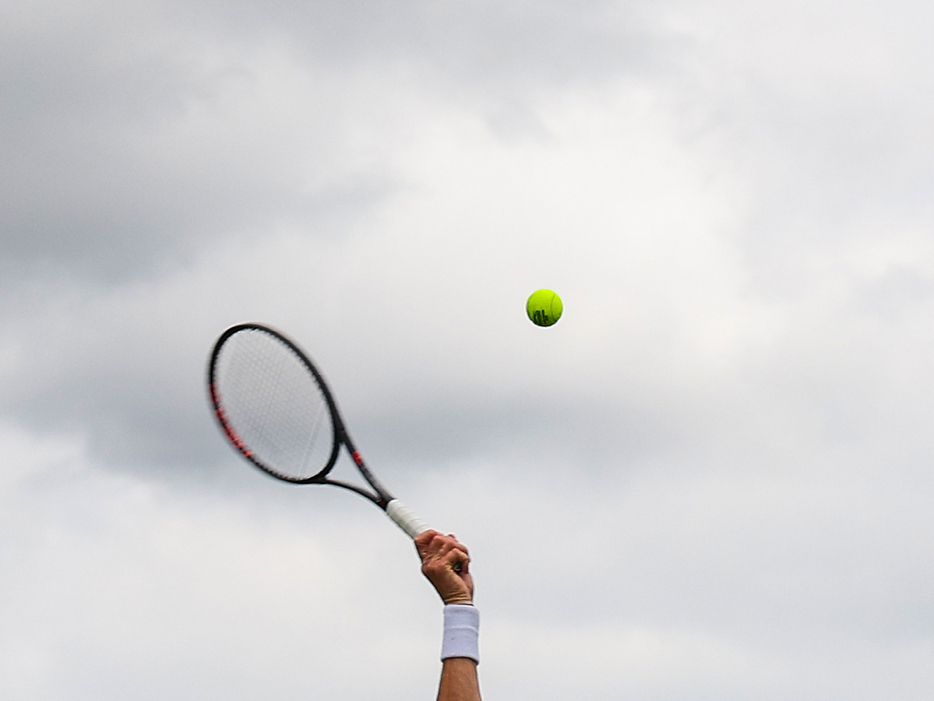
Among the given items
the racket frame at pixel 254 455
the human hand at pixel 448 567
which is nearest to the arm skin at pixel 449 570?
the human hand at pixel 448 567

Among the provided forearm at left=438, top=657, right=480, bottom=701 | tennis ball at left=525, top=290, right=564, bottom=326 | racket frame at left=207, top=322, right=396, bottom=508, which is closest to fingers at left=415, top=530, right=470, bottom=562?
forearm at left=438, top=657, right=480, bottom=701

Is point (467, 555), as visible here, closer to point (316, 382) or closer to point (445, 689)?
point (445, 689)

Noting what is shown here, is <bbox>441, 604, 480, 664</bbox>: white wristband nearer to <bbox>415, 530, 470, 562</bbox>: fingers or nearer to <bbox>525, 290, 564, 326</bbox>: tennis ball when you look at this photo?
<bbox>415, 530, 470, 562</bbox>: fingers

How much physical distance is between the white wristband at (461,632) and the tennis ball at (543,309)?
39.1 ft

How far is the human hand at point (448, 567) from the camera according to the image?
413 inches

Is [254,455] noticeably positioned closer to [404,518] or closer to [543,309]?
[404,518]

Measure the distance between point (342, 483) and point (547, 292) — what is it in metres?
7.88

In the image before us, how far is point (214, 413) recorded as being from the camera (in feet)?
49.2

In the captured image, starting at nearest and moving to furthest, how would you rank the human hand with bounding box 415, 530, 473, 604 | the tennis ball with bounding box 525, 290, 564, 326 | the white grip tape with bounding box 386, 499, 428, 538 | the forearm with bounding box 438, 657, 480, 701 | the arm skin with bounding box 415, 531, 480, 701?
the forearm with bounding box 438, 657, 480, 701 < the arm skin with bounding box 415, 531, 480, 701 < the human hand with bounding box 415, 530, 473, 604 < the white grip tape with bounding box 386, 499, 428, 538 < the tennis ball with bounding box 525, 290, 564, 326

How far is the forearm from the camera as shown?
9.25m

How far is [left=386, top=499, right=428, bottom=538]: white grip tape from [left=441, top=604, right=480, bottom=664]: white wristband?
265 cm

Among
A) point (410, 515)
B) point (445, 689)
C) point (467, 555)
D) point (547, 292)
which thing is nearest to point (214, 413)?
point (410, 515)

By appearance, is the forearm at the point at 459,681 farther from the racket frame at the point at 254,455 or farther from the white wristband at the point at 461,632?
the racket frame at the point at 254,455

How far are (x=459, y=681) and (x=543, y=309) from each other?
12769 mm
